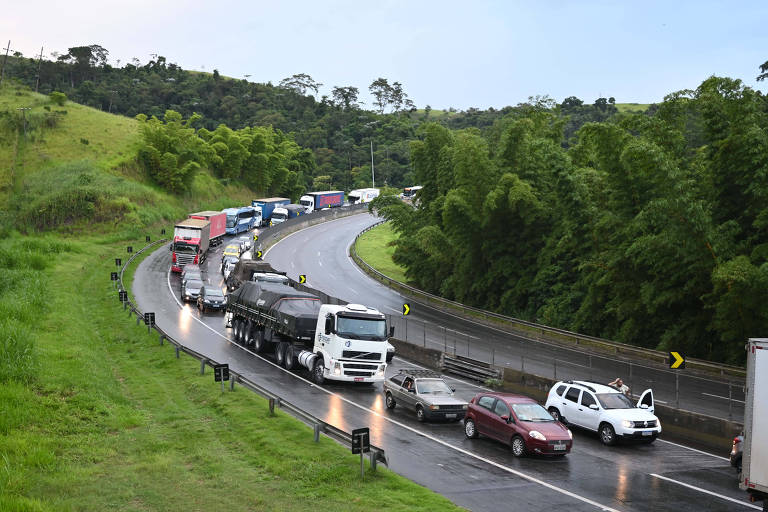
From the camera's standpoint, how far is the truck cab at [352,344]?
28.9 metres

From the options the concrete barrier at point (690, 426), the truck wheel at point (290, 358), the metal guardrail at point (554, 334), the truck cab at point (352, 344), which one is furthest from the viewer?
the metal guardrail at point (554, 334)

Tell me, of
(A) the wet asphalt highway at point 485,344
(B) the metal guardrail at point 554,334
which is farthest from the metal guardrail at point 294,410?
(B) the metal guardrail at point 554,334

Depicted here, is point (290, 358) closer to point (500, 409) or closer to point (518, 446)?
point (500, 409)

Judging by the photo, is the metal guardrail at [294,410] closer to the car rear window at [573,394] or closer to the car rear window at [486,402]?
the car rear window at [486,402]

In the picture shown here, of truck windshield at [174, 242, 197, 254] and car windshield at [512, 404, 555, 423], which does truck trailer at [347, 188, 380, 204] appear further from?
car windshield at [512, 404, 555, 423]

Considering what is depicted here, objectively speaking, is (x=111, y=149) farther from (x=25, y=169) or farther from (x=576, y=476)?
(x=576, y=476)

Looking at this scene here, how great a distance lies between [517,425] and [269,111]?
163016 mm

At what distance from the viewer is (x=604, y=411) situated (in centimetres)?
2334

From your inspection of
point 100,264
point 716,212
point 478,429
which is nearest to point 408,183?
point 100,264

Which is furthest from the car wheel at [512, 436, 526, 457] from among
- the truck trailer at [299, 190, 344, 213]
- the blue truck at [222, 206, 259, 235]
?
the truck trailer at [299, 190, 344, 213]

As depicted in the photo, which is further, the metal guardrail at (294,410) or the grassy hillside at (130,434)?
the metal guardrail at (294,410)

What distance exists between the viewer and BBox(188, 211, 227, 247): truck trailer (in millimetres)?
70688

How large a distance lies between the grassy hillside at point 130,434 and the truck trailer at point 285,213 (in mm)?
46322

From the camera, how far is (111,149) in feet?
339
